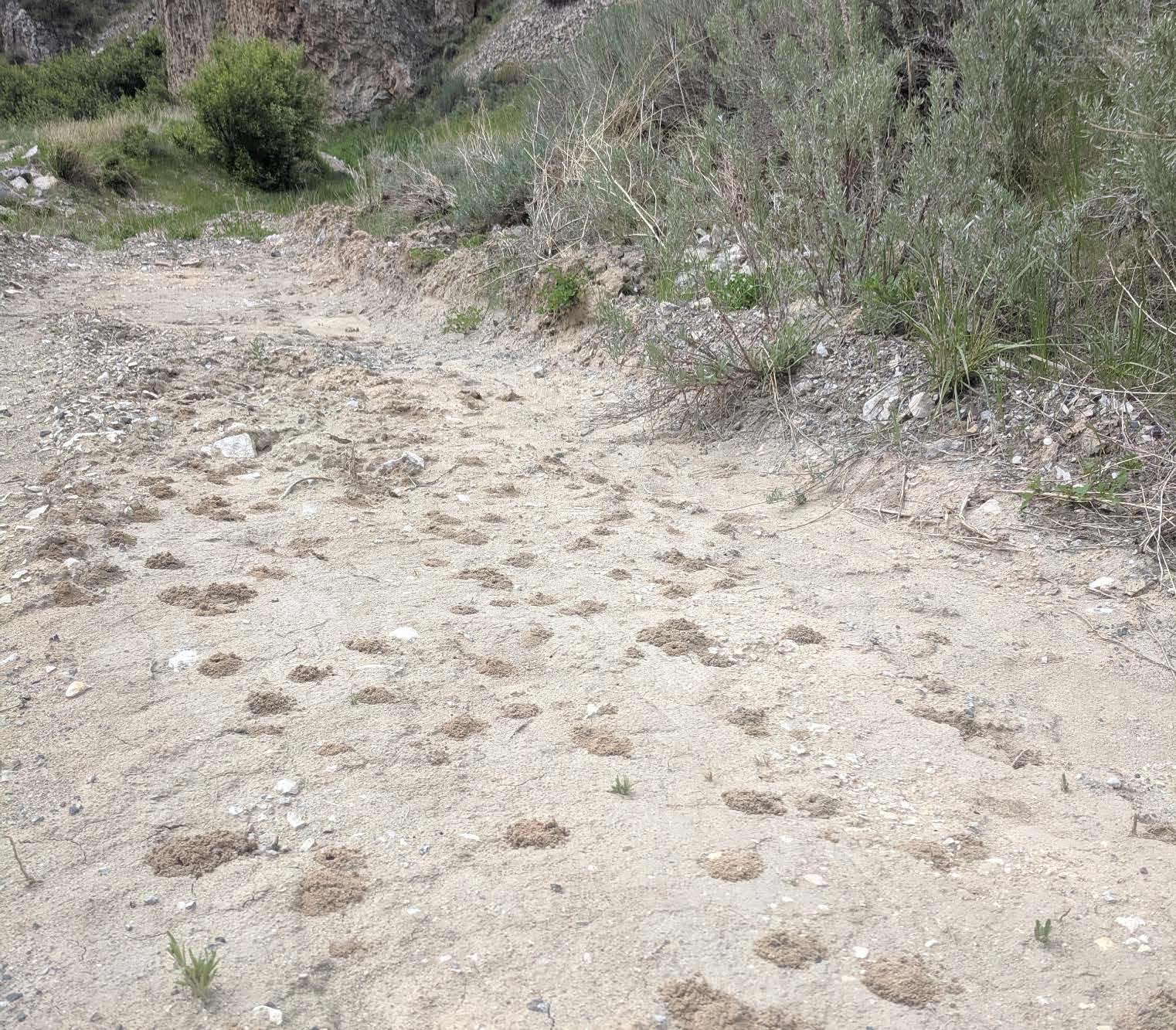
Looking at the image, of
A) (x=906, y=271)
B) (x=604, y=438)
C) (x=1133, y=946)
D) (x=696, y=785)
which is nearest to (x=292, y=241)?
(x=604, y=438)

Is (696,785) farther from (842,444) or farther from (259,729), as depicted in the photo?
(842,444)

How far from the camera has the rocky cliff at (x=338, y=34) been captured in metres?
18.0

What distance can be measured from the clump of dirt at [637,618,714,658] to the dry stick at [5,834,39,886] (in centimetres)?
159

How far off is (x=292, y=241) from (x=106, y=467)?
22.9 feet

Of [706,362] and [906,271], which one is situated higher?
[906,271]

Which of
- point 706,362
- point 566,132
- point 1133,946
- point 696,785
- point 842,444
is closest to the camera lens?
point 1133,946

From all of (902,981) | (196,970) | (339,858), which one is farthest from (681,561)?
(196,970)

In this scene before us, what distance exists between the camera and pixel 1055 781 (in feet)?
7.37

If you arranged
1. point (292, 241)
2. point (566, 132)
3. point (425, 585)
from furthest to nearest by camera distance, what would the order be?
point (292, 241)
point (566, 132)
point (425, 585)

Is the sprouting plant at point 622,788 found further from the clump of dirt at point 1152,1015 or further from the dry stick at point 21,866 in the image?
the dry stick at point 21,866

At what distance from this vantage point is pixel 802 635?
2.86 meters

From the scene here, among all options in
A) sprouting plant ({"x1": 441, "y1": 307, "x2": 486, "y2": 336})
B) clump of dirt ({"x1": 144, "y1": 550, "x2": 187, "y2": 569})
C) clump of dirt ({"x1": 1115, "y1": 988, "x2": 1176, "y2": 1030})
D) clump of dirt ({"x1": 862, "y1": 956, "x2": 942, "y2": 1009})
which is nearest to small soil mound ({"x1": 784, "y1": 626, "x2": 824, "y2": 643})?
clump of dirt ({"x1": 862, "y1": 956, "x2": 942, "y2": 1009})

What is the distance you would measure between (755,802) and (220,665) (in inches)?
56.5

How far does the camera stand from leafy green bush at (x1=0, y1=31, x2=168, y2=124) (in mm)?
18906
